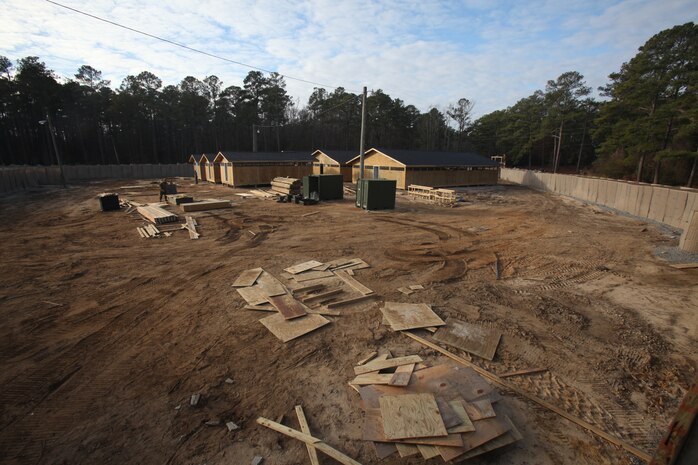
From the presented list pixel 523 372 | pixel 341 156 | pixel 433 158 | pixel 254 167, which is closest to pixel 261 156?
pixel 254 167

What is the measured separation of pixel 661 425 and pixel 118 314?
969cm

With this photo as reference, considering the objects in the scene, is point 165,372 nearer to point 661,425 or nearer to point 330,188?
point 661,425

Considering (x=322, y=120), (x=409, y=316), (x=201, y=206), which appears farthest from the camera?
(x=322, y=120)

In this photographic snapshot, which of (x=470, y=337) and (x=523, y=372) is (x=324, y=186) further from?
(x=523, y=372)

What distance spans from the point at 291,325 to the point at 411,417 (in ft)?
10.6

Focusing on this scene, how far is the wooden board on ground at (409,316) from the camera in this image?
6590 mm

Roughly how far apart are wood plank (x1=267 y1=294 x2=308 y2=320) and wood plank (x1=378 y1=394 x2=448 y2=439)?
10.0ft

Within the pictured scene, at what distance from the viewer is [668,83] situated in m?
29.1

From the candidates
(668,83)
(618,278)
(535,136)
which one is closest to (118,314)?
(618,278)

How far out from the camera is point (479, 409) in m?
4.18

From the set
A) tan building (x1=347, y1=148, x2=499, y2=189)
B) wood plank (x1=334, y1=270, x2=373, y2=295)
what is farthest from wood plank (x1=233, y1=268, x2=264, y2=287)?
tan building (x1=347, y1=148, x2=499, y2=189)

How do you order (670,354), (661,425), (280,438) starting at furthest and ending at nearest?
(670,354)
(661,425)
(280,438)

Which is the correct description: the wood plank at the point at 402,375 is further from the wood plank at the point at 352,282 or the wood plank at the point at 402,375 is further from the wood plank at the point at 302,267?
the wood plank at the point at 302,267

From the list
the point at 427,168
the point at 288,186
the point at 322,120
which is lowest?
the point at 288,186
